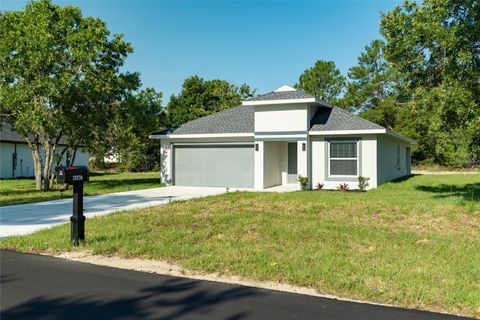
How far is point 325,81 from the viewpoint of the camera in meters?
39.9

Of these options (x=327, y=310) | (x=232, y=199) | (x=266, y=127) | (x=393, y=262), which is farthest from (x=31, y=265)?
(x=266, y=127)

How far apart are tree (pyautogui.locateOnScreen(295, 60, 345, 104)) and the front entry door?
21.8 m

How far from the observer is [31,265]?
19.5ft

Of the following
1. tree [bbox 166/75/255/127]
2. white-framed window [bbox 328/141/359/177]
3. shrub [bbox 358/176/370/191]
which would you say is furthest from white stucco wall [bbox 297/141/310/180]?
tree [bbox 166/75/255/127]

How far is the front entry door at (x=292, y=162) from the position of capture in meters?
19.4

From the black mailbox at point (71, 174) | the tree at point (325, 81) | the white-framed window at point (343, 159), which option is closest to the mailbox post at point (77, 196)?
the black mailbox at point (71, 174)

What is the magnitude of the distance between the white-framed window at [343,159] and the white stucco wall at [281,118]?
1.55 metres

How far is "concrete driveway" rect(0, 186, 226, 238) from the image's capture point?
9.02m

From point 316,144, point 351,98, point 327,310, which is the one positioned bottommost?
point 327,310

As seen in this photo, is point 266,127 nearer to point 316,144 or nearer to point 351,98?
point 316,144

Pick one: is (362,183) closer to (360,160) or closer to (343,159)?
(360,160)

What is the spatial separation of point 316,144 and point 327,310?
45.3ft

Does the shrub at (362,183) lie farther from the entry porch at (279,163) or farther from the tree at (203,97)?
the tree at (203,97)

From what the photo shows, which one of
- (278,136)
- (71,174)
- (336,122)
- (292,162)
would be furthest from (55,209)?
(336,122)
